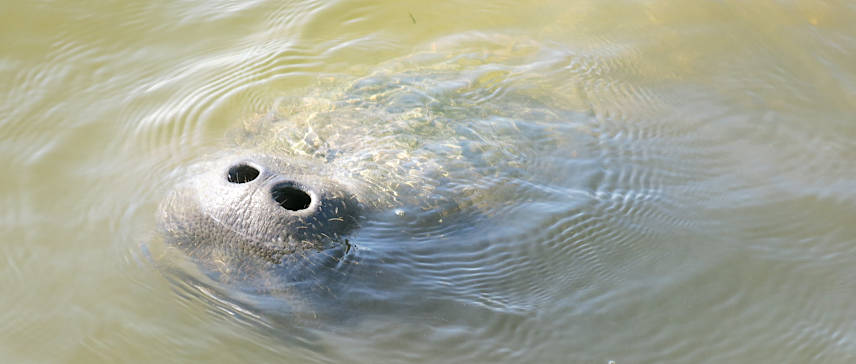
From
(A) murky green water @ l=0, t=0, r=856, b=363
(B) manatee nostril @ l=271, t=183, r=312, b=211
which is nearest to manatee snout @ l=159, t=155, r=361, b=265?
(B) manatee nostril @ l=271, t=183, r=312, b=211

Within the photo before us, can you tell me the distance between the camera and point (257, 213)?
3.08 metres

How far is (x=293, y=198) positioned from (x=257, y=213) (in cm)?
27

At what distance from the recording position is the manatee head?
10.1ft

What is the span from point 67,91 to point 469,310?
4.17m

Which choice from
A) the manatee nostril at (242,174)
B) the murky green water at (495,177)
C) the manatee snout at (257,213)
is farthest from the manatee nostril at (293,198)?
the murky green water at (495,177)

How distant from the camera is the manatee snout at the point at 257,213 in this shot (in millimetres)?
3074

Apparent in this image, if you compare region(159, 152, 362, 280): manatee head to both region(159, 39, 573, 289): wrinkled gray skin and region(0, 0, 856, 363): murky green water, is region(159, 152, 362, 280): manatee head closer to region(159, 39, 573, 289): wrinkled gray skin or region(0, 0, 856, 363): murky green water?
region(159, 39, 573, 289): wrinkled gray skin

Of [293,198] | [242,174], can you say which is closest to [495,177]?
[293,198]

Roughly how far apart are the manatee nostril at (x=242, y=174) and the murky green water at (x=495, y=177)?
64 cm

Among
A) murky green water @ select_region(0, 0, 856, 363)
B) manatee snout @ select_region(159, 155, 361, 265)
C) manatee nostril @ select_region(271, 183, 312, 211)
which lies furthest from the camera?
murky green water @ select_region(0, 0, 856, 363)

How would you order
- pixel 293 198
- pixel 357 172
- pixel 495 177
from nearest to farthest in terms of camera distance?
pixel 293 198 < pixel 357 172 < pixel 495 177

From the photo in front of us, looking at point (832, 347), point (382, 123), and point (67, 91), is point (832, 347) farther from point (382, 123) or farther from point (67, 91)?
point (67, 91)

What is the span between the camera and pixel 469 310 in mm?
3688

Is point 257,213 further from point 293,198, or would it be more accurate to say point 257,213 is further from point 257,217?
point 293,198
